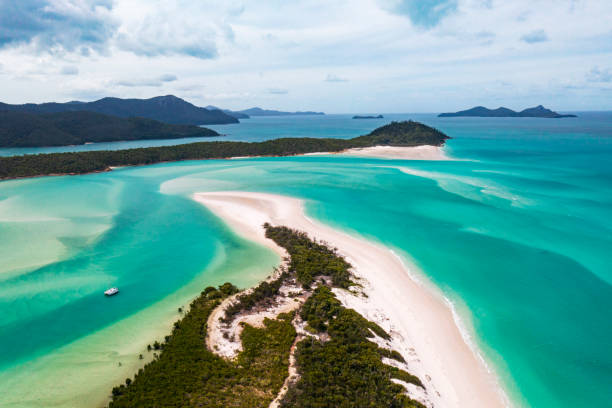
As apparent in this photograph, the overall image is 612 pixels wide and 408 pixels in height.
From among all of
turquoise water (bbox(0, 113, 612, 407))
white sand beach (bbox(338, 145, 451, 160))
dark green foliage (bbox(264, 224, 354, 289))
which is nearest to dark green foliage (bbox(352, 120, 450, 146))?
white sand beach (bbox(338, 145, 451, 160))

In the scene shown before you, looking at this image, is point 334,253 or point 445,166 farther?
point 445,166

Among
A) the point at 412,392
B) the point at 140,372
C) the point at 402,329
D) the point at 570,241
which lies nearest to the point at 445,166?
the point at 570,241

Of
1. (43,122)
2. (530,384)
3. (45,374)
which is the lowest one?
(530,384)

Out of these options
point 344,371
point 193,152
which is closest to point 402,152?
point 193,152

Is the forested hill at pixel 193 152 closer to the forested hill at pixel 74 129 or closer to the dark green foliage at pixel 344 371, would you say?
the forested hill at pixel 74 129

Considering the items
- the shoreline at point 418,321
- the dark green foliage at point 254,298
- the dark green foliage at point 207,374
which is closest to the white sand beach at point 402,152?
the shoreline at point 418,321

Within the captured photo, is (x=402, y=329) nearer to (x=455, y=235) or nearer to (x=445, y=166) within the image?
(x=455, y=235)
